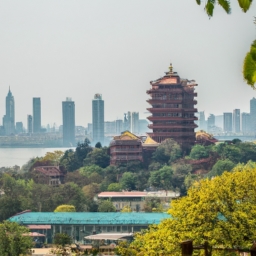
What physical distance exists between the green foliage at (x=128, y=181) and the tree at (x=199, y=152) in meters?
10.9

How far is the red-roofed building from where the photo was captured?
101m

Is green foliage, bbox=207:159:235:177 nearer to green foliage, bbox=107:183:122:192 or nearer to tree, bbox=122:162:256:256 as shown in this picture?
green foliage, bbox=107:183:122:192

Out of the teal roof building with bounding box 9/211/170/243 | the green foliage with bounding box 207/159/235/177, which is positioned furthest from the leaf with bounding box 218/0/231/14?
the green foliage with bounding box 207/159/235/177

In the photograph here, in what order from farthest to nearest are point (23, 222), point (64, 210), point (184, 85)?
point (184, 85)
point (64, 210)
point (23, 222)

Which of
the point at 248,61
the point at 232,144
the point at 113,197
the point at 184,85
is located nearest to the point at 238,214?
the point at 248,61

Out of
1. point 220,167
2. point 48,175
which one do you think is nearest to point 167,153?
point 48,175

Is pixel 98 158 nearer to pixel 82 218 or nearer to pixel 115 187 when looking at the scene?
pixel 115 187

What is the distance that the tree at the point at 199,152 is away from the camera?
108688 millimetres

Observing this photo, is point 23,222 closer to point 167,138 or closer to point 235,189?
point 235,189

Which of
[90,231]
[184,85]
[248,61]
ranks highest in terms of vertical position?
[184,85]

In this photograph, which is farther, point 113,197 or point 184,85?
point 184,85

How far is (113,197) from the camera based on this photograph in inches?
3462

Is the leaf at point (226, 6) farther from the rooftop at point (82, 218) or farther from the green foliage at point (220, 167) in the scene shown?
the green foliage at point (220, 167)

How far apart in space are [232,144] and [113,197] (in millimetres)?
26792
